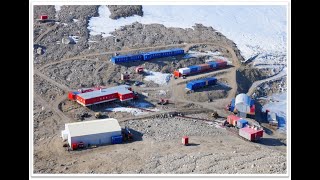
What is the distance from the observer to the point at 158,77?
31.8 metres

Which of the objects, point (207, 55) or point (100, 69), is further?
point (207, 55)

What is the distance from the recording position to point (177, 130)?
84.5ft

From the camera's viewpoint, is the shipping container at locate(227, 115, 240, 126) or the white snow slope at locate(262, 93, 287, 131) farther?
the white snow slope at locate(262, 93, 287, 131)

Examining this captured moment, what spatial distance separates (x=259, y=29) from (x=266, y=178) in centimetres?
1934

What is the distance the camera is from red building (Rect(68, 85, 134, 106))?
Answer: 27.6 m

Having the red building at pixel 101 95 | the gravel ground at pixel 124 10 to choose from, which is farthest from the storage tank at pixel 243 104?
the gravel ground at pixel 124 10

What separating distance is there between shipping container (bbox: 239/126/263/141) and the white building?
6.35 meters

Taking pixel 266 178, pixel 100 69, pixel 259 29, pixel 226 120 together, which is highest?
pixel 259 29

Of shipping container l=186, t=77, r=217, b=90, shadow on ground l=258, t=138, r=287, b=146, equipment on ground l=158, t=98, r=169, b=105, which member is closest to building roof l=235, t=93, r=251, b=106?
shipping container l=186, t=77, r=217, b=90

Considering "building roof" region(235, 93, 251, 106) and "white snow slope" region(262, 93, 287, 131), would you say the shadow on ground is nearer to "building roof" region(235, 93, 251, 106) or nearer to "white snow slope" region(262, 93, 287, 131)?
"white snow slope" region(262, 93, 287, 131)
